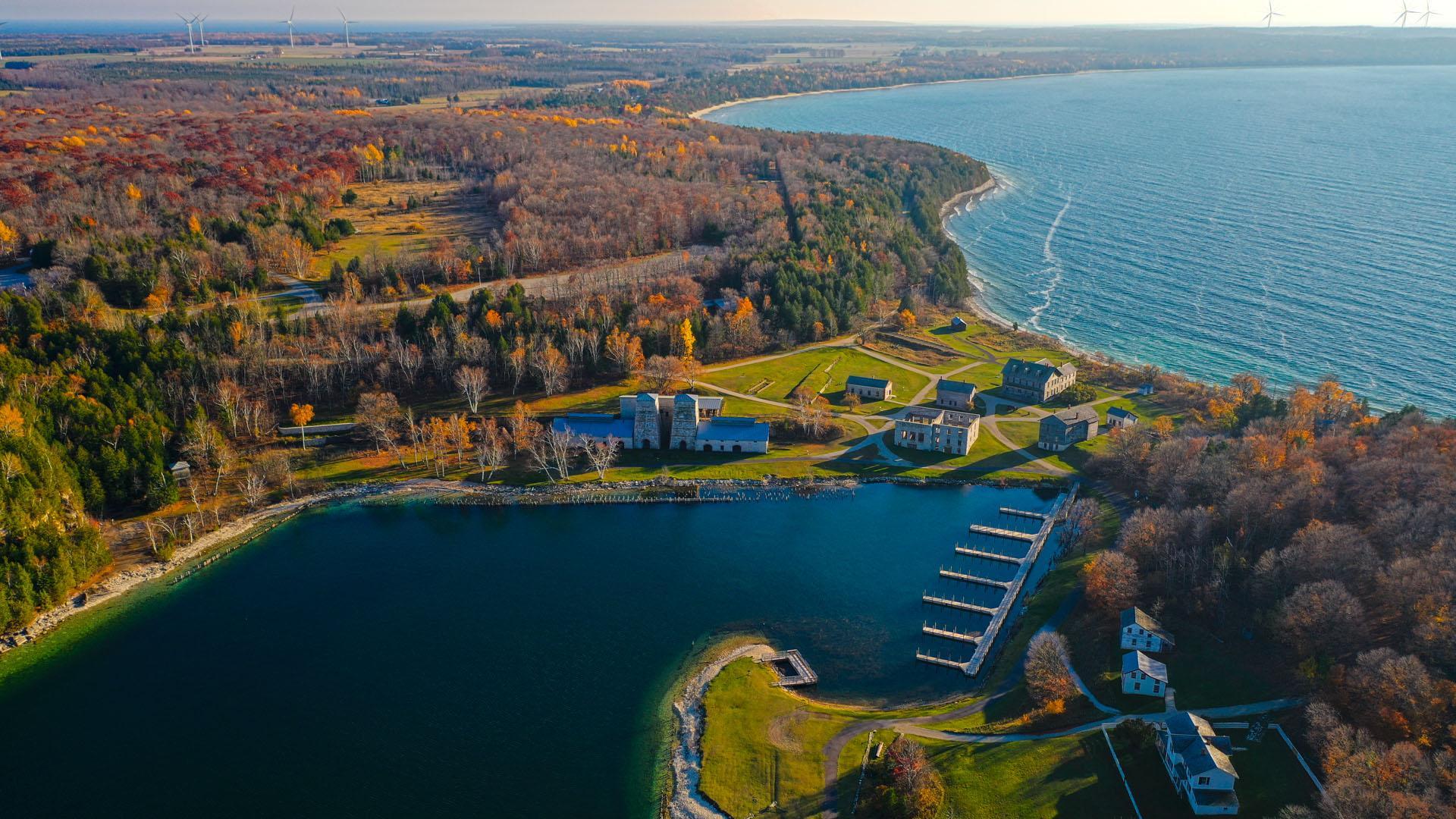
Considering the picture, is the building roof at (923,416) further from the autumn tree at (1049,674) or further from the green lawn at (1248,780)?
the green lawn at (1248,780)

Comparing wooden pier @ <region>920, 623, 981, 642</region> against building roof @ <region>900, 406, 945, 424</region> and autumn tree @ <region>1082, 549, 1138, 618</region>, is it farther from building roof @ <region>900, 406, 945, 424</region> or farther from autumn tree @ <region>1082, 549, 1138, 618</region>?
building roof @ <region>900, 406, 945, 424</region>

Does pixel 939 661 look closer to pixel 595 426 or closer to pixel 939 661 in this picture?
pixel 939 661

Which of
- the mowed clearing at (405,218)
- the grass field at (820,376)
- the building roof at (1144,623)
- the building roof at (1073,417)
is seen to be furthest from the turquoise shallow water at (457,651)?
the mowed clearing at (405,218)

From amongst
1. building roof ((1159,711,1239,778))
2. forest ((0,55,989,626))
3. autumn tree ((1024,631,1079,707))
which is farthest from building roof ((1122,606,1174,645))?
forest ((0,55,989,626))

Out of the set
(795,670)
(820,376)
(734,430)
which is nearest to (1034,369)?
(820,376)

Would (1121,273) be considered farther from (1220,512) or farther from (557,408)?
(557,408)
